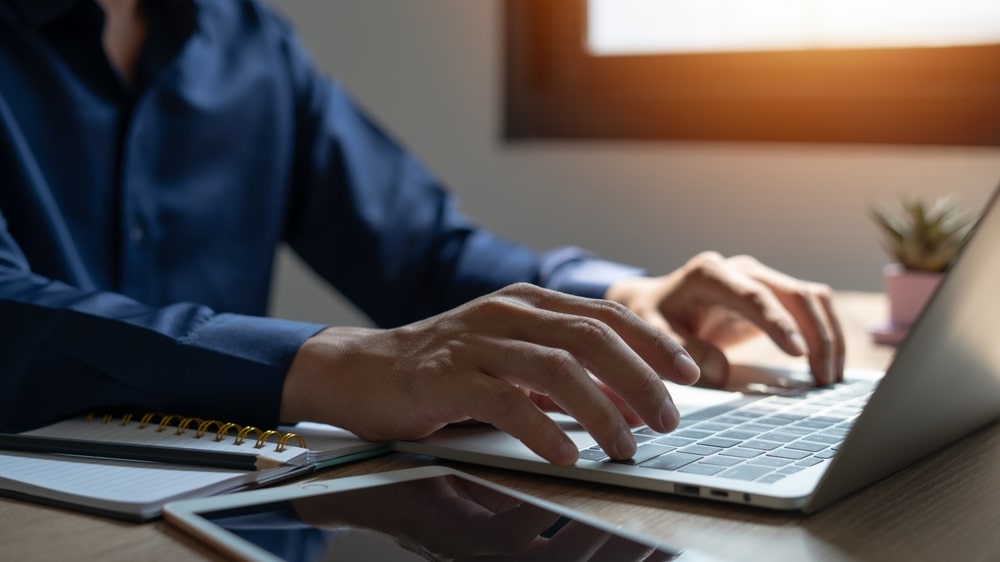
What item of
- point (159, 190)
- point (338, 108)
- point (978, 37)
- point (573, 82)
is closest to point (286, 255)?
point (573, 82)

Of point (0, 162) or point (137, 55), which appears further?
point (137, 55)

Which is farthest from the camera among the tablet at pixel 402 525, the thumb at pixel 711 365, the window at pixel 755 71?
the window at pixel 755 71

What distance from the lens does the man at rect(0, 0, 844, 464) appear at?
67 centimetres

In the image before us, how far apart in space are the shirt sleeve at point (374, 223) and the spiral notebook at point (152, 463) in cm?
60

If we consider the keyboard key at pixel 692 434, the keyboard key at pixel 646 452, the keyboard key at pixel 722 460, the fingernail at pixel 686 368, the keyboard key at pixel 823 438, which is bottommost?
the keyboard key at pixel 823 438

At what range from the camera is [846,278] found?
1685mm

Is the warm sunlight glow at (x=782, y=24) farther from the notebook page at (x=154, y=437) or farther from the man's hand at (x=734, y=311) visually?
the notebook page at (x=154, y=437)

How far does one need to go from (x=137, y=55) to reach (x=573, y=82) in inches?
36.2

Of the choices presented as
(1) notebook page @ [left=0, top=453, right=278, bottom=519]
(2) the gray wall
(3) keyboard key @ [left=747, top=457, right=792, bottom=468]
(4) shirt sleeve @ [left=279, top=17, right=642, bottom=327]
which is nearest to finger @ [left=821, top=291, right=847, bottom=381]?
(3) keyboard key @ [left=747, top=457, right=792, bottom=468]

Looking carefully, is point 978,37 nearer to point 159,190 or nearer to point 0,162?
point 159,190

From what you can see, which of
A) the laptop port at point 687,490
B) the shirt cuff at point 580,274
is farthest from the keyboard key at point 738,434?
the shirt cuff at point 580,274

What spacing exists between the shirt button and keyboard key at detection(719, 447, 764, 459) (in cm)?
77

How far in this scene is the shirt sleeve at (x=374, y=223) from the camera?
1.32 metres

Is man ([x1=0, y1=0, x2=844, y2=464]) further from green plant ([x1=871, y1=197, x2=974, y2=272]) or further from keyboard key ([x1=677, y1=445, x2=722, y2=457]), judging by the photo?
green plant ([x1=871, y1=197, x2=974, y2=272])
